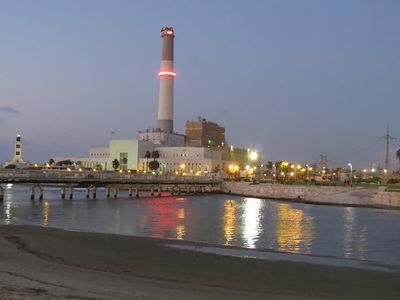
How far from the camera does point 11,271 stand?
1659cm

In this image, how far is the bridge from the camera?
244 feet

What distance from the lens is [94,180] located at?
87.8m

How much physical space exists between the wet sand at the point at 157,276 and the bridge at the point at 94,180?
48815mm

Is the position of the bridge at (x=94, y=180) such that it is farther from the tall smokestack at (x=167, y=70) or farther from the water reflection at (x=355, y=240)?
the tall smokestack at (x=167, y=70)

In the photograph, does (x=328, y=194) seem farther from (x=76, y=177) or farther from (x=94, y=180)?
(x=76, y=177)

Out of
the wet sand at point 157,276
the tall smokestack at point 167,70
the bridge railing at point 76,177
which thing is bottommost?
the wet sand at point 157,276

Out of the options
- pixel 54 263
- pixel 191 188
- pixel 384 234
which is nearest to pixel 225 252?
pixel 54 263

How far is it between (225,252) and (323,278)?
741 cm

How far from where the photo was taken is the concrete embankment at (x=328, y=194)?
8181cm

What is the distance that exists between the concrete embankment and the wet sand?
200ft

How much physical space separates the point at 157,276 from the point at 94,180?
70.6 meters

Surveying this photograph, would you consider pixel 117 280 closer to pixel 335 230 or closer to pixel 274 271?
pixel 274 271

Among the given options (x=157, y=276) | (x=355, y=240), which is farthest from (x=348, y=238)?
(x=157, y=276)

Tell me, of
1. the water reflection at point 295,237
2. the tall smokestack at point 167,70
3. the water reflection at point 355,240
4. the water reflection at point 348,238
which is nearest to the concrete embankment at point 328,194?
the water reflection at point 348,238
